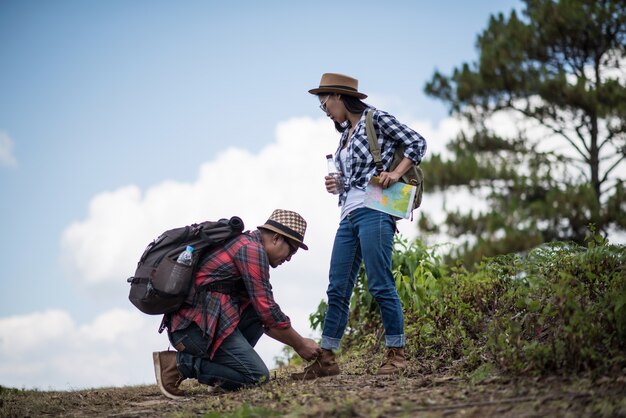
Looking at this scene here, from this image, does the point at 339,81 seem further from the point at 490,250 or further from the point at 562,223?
the point at 562,223

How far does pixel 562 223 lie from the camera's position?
52.0 ft

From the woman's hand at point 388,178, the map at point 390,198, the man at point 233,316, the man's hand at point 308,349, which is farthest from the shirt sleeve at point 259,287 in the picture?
the woman's hand at point 388,178

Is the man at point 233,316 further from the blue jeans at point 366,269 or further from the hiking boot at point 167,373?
the blue jeans at point 366,269

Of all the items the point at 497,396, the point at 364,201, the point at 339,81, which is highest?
the point at 339,81

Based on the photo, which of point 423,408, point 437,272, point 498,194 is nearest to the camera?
point 423,408

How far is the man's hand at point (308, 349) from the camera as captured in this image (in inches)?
200

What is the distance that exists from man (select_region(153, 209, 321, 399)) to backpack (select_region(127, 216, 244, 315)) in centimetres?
8

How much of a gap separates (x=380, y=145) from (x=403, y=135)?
0.18 meters

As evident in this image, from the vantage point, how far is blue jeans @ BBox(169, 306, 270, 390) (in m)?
5.04

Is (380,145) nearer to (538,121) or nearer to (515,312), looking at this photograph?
(515,312)

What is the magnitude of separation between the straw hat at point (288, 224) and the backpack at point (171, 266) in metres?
0.23

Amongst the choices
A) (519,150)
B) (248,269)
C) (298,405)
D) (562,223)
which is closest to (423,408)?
(298,405)

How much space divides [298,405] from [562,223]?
13142mm

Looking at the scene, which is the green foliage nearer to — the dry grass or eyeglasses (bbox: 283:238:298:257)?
the dry grass
